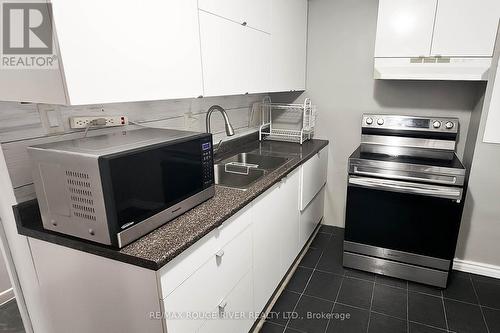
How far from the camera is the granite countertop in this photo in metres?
0.94

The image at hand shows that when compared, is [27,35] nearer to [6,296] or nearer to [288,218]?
[6,296]

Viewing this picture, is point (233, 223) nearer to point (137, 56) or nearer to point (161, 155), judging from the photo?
point (161, 155)

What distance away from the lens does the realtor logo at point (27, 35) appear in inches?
32.6

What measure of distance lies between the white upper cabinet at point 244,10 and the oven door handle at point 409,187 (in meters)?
1.26

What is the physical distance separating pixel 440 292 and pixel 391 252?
16.0 inches

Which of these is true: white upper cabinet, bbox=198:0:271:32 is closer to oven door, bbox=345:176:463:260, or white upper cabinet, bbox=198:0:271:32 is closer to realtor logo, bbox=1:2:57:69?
realtor logo, bbox=1:2:57:69

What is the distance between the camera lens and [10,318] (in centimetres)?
146

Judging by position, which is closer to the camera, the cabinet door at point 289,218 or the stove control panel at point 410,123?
the cabinet door at point 289,218

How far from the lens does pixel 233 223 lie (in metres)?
1.34

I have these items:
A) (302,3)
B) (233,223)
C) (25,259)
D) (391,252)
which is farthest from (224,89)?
(391,252)

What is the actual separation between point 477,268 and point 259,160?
1887 millimetres

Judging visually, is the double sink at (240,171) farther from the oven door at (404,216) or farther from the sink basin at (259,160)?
the oven door at (404,216)

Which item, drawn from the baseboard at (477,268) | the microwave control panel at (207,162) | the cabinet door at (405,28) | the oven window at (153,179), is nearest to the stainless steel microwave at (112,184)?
the oven window at (153,179)

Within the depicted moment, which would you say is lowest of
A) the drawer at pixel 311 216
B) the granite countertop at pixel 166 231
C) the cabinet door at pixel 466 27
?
the drawer at pixel 311 216
